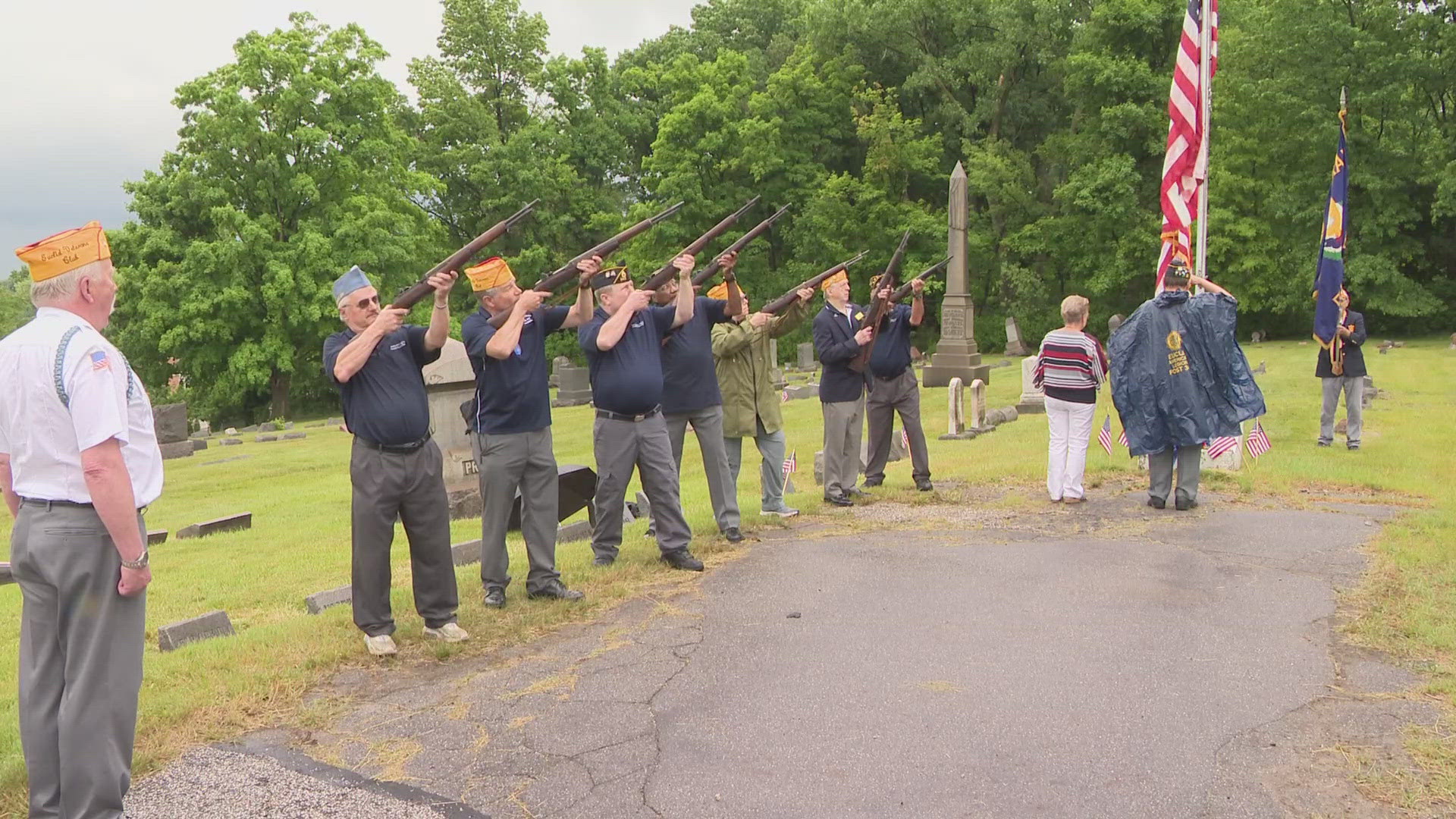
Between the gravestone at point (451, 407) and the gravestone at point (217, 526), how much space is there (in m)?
2.28

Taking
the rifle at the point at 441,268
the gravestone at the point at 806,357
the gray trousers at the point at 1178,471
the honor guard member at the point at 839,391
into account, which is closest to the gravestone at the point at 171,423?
the honor guard member at the point at 839,391

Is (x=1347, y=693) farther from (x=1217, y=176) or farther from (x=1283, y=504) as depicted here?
(x=1217, y=176)

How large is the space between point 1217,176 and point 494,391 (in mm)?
35156

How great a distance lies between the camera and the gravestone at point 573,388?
2725cm

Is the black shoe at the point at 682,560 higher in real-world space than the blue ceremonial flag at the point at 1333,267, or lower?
lower

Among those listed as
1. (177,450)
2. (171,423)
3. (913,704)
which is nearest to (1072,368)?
(913,704)

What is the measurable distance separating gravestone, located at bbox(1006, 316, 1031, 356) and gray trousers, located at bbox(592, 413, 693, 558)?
3024cm

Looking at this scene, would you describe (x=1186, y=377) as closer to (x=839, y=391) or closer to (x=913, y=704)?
(x=839, y=391)

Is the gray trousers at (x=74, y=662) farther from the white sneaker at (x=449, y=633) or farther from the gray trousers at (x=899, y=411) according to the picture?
the gray trousers at (x=899, y=411)

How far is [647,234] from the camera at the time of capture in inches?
1519

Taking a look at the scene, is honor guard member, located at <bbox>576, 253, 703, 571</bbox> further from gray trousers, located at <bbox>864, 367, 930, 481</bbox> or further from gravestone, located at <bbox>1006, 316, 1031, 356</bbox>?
gravestone, located at <bbox>1006, 316, 1031, 356</bbox>

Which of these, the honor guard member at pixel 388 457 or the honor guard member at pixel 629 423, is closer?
the honor guard member at pixel 388 457

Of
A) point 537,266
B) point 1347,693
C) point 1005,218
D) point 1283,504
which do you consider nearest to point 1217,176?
point 1005,218

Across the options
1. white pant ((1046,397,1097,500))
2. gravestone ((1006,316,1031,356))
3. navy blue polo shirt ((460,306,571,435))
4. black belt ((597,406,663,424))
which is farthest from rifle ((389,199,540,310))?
gravestone ((1006,316,1031,356))
